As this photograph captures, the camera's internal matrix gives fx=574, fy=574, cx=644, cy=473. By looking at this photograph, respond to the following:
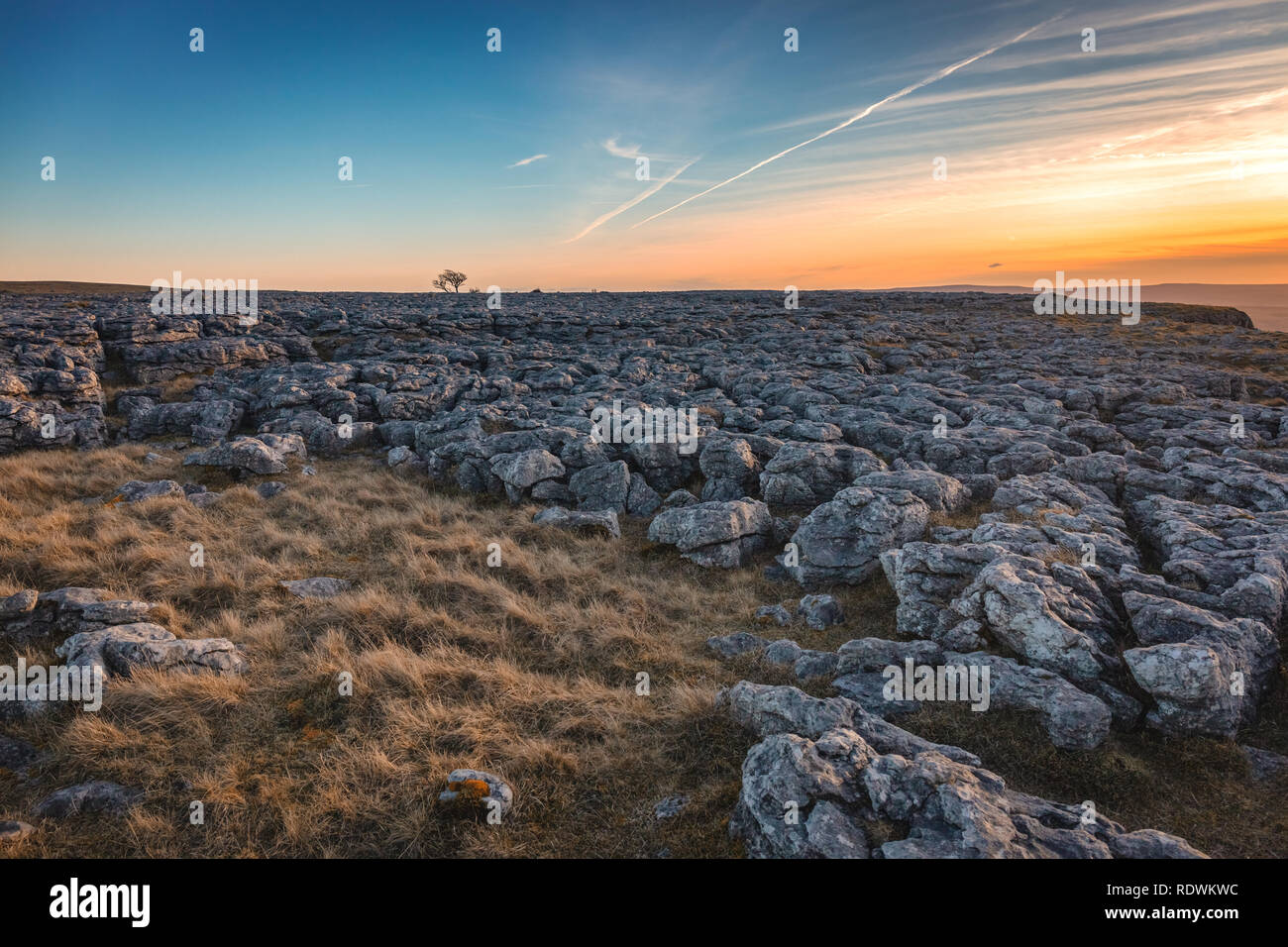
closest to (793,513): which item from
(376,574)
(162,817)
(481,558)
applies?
(481,558)

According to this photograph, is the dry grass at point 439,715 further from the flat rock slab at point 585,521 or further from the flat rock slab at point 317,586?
the flat rock slab at point 585,521

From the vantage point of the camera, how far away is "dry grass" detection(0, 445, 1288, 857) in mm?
6262

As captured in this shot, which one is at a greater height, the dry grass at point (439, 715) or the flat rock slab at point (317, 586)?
the flat rock slab at point (317, 586)

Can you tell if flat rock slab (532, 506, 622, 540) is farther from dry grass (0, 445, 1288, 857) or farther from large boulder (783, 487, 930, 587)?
large boulder (783, 487, 930, 587)

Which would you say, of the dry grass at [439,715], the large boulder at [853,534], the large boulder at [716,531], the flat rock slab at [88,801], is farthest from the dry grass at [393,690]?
the large boulder at [853,534]

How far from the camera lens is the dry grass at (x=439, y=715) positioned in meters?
6.26

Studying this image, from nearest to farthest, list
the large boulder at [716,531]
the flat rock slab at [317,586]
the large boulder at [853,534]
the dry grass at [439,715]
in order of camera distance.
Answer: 1. the dry grass at [439,715]
2. the flat rock slab at [317,586]
3. the large boulder at [853,534]
4. the large boulder at [716,531]

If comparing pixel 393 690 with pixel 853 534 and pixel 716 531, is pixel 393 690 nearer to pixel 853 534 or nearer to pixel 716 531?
pixel 716 531

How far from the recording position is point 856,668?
8.90 metres

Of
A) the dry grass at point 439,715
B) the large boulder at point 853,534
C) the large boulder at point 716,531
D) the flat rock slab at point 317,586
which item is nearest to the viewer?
the dry grass at point 439,715

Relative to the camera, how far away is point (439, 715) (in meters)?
7.97

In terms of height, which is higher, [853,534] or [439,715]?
[853,534]

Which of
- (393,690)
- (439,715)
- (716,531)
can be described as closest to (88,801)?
(393,690)

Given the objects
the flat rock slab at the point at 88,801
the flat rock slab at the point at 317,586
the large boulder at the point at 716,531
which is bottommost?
the flat rock slab at the point at 88,801
